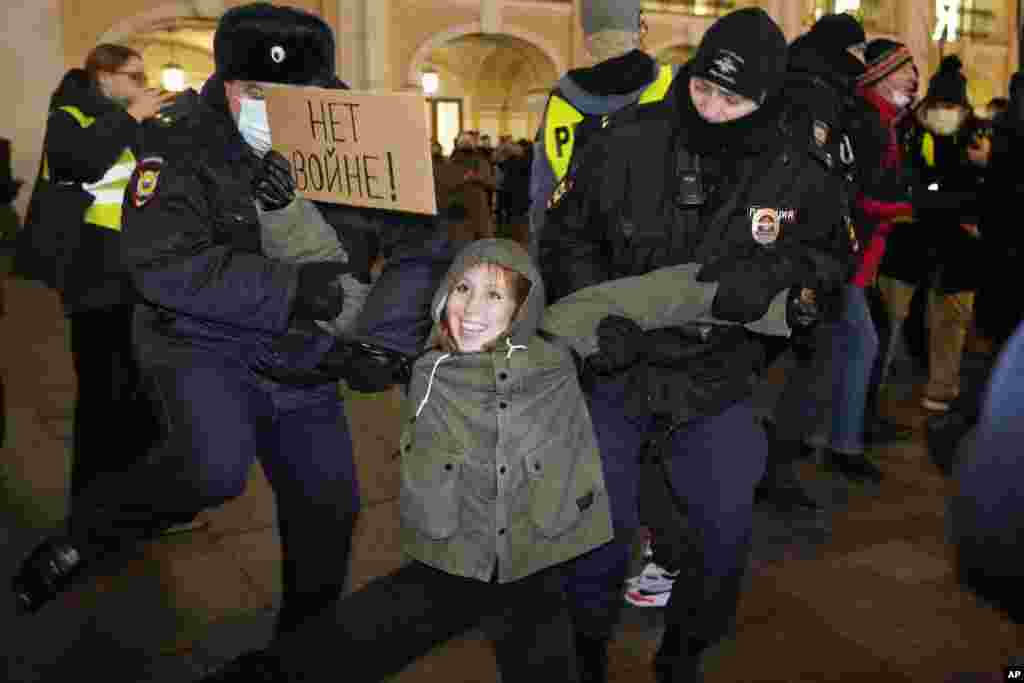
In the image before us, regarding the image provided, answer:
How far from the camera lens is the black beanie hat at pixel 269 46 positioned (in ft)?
8.54

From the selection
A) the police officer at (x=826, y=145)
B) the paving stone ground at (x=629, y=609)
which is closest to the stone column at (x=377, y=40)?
the paving stone ground at (x=629, y=609)

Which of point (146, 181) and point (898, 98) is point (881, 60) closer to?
point (898, 98)

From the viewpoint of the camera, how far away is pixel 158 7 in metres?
18.6

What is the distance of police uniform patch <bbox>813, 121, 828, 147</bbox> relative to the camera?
9.02 ft

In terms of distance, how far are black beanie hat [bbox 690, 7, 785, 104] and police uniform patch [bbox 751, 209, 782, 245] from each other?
29 centimetres

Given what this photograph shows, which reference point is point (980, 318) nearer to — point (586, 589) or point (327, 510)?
point (586, 589)

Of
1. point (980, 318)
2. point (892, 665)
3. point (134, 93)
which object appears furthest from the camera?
point (134, 93)

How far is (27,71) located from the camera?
55.4ft

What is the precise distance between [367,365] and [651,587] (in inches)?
56.0

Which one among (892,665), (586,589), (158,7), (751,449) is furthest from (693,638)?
(158,7)

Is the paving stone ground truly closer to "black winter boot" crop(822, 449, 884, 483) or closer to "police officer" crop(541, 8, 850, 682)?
"black winter boot" crop(822, 449, 884, 483)

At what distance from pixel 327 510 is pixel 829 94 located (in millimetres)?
2106

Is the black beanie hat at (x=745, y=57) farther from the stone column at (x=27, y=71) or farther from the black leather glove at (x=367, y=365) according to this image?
the stone column at (x=27, y=71)

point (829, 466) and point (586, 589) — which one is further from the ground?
point (586, 589)
